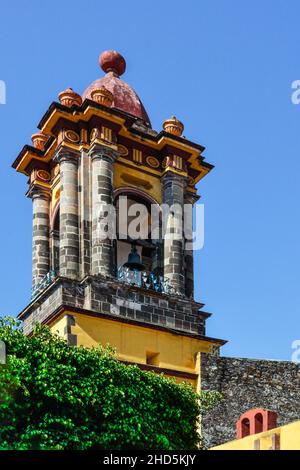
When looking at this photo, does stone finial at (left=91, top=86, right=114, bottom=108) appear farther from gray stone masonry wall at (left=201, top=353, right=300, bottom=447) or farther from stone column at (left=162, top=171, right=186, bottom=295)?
gray stone masonry wall at (left=201, top=353, right=300, bottom=447)

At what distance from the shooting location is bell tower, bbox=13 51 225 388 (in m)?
26.3

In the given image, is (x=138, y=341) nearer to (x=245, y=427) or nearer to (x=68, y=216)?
(x=68, y=216)

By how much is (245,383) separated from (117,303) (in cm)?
348

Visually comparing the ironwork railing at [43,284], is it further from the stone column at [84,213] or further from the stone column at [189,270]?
the stone column at [189,270]

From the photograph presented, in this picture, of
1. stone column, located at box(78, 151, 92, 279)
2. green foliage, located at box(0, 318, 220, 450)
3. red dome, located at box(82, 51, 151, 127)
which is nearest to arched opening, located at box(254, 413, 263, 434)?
green foliage, located at box(0, 318, 220, 450)

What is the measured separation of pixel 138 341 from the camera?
26.5 m

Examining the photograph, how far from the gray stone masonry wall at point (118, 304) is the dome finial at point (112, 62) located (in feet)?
23.1

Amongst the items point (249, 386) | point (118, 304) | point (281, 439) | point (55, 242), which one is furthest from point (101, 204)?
point (281, 439)

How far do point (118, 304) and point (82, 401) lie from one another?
482cm

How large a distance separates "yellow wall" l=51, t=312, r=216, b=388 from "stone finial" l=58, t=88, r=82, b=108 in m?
5.75

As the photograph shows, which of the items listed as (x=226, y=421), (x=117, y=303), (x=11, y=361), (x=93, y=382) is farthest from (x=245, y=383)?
(x=11, y=361)

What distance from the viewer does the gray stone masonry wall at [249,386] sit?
26.4 meters
